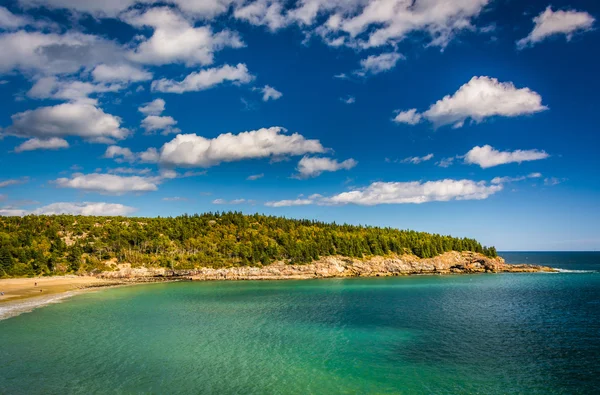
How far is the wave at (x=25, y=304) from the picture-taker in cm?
5800

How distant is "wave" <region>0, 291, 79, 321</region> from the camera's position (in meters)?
58.0

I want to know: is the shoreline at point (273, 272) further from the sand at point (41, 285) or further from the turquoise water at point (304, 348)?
the turquoise water at point (304, 348)

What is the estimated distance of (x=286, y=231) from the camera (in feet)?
568

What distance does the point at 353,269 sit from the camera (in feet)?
482

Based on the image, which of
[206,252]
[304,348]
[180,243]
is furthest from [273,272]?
[304,348]

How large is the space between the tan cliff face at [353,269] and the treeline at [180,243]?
139 inches

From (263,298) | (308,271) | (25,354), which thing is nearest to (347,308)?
(263,298)

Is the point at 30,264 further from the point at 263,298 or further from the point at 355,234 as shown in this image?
the point at 355,234

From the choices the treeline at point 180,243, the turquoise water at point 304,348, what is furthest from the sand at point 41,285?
the turquoise water at point 304,348

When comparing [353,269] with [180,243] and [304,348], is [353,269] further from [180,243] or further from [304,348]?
[304,348]

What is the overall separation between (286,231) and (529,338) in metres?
135

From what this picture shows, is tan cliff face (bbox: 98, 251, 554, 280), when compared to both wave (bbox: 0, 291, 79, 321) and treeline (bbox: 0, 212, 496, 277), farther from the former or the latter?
wave (bbox: 0, 291, 79, 321)

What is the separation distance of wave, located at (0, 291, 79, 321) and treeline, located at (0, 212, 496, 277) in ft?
147

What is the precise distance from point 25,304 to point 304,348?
58628 mm
